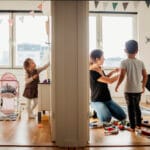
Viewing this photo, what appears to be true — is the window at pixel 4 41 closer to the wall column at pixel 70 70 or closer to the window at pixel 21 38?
the window at pixel 21 38

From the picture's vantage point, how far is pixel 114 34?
7.22m

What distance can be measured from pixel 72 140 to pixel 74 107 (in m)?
0.36

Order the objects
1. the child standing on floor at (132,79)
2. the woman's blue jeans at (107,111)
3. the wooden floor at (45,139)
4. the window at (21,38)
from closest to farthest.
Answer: the wooden floor at (45,139)
the child standing on floor at (132,79)
the woman's blue jeans at (107,111)
the window at (21,38)

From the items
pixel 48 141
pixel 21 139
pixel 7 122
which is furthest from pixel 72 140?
pixel 7 122

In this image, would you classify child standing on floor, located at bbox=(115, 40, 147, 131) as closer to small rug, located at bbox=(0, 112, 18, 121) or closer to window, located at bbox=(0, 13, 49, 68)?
small rug, located at bbox=(0, 112, 18, 121)

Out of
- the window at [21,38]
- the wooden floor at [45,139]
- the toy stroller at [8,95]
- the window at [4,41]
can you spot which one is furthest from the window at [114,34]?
the wooden floor at [45,139]

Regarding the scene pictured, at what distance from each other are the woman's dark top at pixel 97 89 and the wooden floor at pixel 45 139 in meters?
0.57

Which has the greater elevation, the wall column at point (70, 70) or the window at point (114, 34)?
the window at point (114, 34)

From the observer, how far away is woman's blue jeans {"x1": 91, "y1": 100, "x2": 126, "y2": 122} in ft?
14.1

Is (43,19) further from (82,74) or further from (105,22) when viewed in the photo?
(82,74)

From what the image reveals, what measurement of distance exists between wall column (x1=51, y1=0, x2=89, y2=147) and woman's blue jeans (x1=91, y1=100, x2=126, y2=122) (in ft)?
3.82

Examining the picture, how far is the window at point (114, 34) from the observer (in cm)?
714

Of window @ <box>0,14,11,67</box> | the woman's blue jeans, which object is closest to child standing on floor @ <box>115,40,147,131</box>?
the woman's blue jeans

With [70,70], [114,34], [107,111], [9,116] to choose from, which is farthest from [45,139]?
[114,34]
